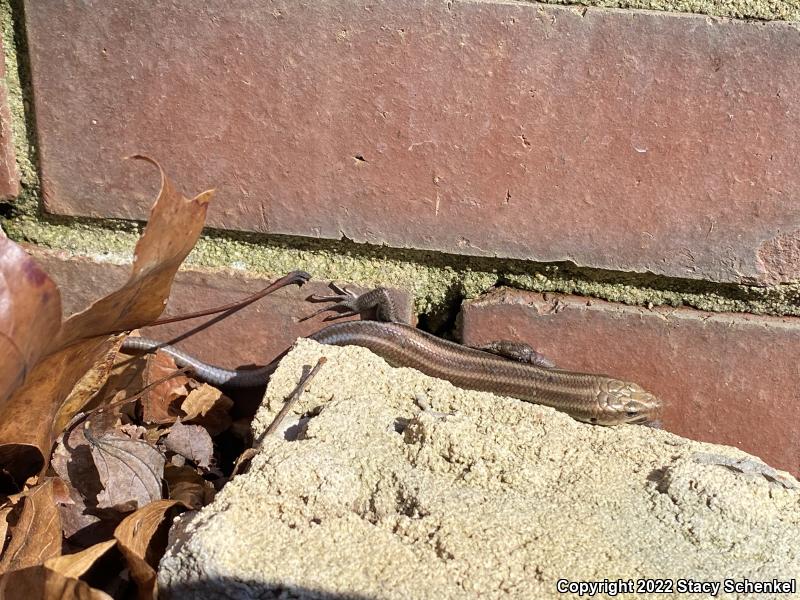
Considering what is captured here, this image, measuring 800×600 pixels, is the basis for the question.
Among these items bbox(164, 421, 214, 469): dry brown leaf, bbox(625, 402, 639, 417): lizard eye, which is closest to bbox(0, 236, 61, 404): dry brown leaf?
bbox(164, 421, 214, 469): dry brown leaf

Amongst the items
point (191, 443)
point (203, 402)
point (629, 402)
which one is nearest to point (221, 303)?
point (203, 402)

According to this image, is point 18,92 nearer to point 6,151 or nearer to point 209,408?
point 6,151

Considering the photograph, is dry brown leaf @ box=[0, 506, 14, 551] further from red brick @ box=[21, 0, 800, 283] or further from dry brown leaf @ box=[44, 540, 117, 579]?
red brick @ box=[21, 0, 800, 283]

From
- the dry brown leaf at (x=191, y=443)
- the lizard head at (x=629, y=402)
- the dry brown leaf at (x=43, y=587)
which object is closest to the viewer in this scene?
the dry brown leaf at (x=43, y=587)

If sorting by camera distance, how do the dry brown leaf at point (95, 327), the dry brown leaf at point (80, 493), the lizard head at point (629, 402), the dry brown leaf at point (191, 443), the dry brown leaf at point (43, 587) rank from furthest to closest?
1. the lizard head at point (629, 402)
2. the dry brown leaf at point (191, 443)
3. the dry brown leaf at point (80, 493)
4. the dry brown leaf at point (95, 327)
5. the dry brown leaf at point (43, 587)

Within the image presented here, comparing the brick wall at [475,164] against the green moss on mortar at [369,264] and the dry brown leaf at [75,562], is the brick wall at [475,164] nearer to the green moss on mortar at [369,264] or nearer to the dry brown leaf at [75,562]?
the green moss on mortar at [369,264]

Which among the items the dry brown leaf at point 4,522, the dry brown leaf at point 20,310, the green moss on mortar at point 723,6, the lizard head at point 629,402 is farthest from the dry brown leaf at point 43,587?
the green moss on mortar at point 723,6
